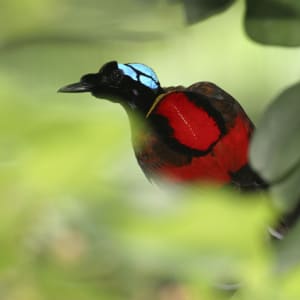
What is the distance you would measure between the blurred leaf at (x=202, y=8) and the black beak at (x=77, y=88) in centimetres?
9

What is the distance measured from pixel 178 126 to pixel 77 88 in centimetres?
8

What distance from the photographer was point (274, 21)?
1.41 feet

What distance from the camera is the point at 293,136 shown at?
1.35ft

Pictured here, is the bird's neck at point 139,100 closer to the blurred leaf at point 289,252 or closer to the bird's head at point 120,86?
the bird's head at point 120,86

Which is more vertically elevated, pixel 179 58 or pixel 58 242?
pixel 179 58

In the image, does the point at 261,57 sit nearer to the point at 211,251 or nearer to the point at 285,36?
the point at 285,36

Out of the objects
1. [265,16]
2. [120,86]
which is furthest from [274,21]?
[120,86]

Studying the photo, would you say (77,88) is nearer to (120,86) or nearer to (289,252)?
(120,86)

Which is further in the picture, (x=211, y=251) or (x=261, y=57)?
(x=261, y=57)

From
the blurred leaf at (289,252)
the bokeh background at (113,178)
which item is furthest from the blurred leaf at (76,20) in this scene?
the blurred leaf at (289,252)

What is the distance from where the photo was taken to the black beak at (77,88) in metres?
0.45

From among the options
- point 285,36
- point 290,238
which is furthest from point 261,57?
point 290,238

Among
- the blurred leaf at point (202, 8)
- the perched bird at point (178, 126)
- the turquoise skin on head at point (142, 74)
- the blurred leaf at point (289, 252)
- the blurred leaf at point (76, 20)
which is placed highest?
the blurred leaf at point (202, 8)

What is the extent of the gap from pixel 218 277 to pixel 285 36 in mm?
172
